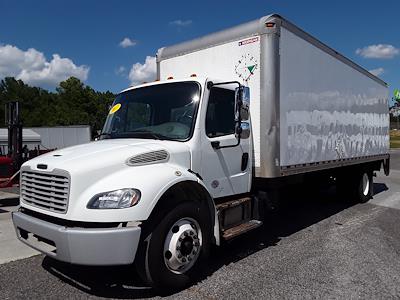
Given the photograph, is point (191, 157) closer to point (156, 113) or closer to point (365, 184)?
point (156, 113)

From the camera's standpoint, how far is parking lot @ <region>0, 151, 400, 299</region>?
4293mm

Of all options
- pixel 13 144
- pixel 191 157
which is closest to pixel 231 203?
pixel 191 157

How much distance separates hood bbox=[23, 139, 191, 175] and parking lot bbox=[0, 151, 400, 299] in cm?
136

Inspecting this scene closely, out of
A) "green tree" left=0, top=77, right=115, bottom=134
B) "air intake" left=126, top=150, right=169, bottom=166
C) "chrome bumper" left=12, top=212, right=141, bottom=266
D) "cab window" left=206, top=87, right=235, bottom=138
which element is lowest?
"chrome bumper" left=12, top=212, right=141, bottom=266

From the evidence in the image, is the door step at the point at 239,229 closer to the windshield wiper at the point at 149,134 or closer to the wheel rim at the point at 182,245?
the wheel rim at the point at 182,245

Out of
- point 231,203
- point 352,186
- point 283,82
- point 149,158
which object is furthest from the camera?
point 352,186

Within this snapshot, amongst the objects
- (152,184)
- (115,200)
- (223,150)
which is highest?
(223,150)

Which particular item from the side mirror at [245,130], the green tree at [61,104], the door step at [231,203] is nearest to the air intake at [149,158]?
the door step at [231,203]

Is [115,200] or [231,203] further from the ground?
[115,200]

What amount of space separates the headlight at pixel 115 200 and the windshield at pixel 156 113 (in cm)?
114

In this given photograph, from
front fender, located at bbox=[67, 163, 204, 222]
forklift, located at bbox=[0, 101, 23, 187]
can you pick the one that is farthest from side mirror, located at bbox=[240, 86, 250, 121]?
Answer: forklift, located at bbox=[0, 101, 23, 187]

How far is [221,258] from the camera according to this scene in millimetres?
5430

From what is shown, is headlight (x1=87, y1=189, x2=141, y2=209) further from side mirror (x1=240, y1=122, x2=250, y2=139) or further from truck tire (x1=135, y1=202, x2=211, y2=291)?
side mirror (x1=240, y1=122, x2=250, y2=139)

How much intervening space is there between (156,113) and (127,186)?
4.98ft
